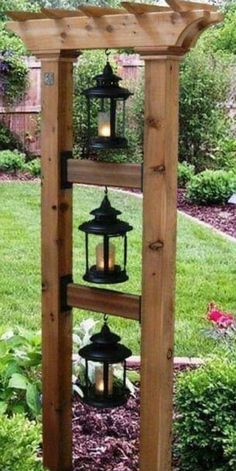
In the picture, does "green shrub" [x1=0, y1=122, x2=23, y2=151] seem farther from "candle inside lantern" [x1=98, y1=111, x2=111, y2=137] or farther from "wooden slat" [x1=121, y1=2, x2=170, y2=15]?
"wooden slat" [x1=121, y1=2, x2=170, y2=15]

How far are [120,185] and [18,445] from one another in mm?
836

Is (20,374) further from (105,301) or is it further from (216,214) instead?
(216,214)

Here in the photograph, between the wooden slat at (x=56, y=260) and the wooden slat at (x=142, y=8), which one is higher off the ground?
the wooden slat at (x=142, y=8)

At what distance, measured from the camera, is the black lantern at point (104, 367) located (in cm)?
270

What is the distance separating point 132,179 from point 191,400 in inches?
31.8

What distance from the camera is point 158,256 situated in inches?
96.7

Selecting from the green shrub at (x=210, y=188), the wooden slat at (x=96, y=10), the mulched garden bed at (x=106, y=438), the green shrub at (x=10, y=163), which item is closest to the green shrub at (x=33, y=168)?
the green shrub at (x=10, y=163)

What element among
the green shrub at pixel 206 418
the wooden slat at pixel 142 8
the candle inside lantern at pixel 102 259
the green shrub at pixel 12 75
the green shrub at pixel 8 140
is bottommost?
the green shrub at pixel 206 418

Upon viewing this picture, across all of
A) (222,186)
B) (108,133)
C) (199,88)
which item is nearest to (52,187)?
(108,133)

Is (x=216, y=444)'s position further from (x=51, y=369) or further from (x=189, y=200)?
(x=189, y=200)

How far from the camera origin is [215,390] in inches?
110

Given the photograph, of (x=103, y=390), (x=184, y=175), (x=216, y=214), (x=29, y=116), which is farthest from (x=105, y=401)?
(x=29, y=116)

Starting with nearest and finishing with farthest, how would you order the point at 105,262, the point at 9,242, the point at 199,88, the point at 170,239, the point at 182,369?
1. the point at 170,239
2. the point at 105,262
3. the point at 182,369
4. the point at 9,242
5. the point at 199,88

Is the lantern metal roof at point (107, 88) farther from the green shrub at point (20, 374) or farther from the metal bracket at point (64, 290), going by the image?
the green shrub at point (20, 374)
